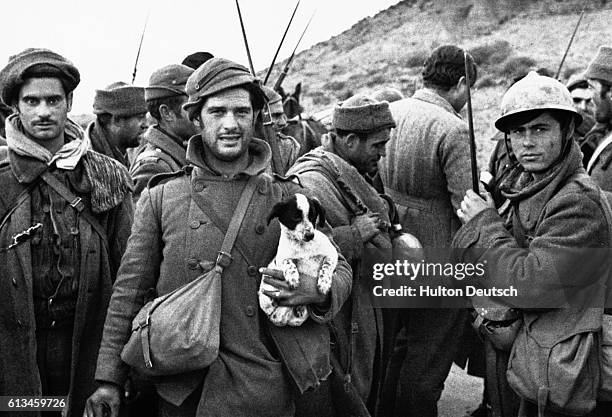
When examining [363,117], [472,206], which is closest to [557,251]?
[472,206]

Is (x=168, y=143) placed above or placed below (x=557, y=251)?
above

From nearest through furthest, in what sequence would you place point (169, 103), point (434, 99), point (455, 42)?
point (169, 103), point (434, 99), point (455, 42)

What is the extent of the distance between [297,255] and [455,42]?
186ft

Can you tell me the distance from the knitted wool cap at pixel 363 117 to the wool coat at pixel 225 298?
4.69ft

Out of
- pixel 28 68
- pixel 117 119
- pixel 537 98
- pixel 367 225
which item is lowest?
pixel 367 225

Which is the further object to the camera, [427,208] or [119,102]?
[119,102]

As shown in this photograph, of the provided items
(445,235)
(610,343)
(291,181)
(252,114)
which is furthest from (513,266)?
(445,235)

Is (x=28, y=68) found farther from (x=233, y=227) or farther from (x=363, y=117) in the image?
(x=363, y=117)

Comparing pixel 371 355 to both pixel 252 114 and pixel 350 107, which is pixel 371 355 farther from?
pixel 252 114

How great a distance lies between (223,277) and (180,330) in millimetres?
296

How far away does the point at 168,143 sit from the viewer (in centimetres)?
535

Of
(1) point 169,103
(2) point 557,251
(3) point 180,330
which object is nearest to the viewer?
(3) point 180,330

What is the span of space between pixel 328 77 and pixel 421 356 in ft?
163

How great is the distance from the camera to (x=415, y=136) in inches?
→ 230
